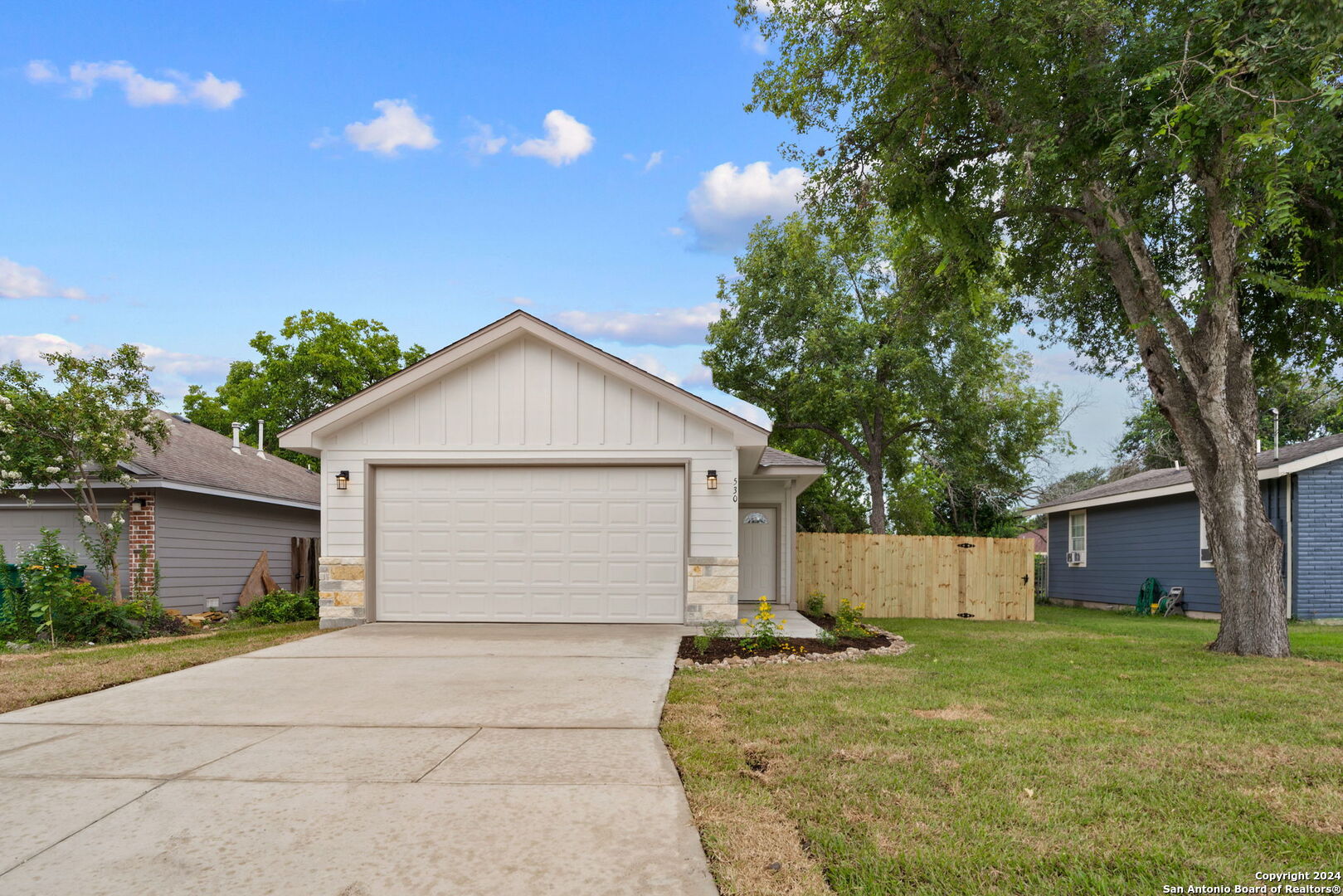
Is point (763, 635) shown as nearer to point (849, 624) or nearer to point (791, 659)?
point (791, 659)

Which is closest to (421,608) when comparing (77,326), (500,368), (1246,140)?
(500,368)

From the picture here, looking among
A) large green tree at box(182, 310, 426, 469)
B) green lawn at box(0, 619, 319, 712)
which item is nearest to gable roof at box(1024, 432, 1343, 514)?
green lawn at box(0, 619, 319, 712)

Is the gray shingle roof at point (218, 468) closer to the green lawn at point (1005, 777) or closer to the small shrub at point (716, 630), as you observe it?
the small shrub at point (716, 630)

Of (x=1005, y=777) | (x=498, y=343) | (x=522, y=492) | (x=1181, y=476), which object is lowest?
(x=1005, y=777)

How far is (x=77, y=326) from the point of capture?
1784 centimetres

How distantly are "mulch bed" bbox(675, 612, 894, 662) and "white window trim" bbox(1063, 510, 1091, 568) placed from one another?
→ 45.2 feet

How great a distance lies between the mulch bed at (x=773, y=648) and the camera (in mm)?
8656

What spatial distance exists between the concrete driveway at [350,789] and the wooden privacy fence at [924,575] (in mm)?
9419

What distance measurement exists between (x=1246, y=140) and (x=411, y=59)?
1267cm

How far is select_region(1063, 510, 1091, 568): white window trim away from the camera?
21.6m

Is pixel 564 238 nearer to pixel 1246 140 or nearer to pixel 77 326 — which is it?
pixel 77 326

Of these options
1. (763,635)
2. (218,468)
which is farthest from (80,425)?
(763,635)

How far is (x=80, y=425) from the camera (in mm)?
11352

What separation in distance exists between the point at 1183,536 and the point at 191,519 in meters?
18.9
